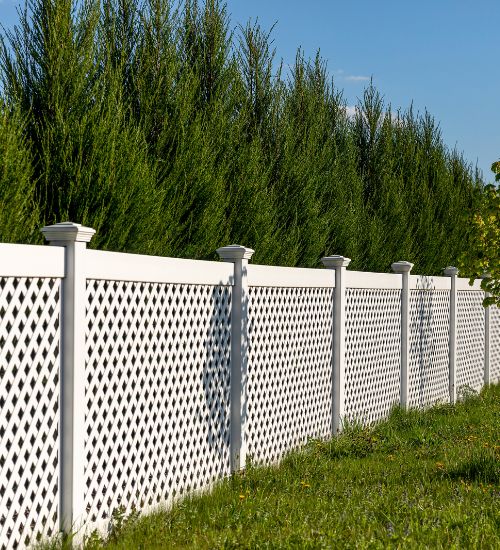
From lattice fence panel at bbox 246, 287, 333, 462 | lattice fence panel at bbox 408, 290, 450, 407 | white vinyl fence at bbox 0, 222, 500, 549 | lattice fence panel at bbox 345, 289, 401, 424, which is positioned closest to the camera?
white vinyl fence at bbox 0, 222, 500, 549

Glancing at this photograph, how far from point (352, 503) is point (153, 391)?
1611 millimetres

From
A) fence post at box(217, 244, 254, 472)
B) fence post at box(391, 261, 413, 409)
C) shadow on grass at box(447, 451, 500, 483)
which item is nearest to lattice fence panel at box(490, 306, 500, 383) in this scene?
fence post at box(391, 261, 413, 409)

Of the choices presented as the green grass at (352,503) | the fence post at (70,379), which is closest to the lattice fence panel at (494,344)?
the green grass at (352,503)

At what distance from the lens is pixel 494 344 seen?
1556 cm

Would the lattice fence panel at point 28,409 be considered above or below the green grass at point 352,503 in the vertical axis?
above

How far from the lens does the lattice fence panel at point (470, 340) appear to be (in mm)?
13344

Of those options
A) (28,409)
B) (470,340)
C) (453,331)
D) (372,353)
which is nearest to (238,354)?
(28,409)

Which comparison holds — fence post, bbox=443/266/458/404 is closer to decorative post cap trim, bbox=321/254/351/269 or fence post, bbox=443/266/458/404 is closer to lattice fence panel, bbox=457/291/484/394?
lattice fence panel, bbox=457/291/484/394

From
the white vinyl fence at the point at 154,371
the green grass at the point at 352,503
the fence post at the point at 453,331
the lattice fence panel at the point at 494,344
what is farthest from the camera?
the lattice fence panel at the point at 494,344

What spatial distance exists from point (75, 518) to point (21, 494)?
464mm

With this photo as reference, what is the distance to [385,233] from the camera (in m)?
15.7

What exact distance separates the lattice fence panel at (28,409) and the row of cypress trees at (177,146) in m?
1.73

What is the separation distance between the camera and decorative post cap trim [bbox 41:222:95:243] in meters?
4.88

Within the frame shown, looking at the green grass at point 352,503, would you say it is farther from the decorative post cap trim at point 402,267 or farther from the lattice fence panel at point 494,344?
the lattice fence panel at point 494,344
